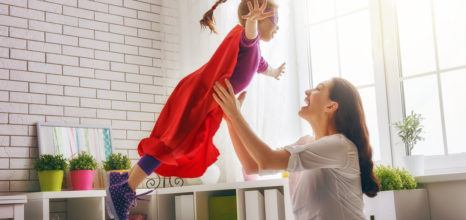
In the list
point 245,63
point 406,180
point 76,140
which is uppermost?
point 245,63

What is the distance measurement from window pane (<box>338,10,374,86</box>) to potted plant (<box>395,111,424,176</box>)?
549mm

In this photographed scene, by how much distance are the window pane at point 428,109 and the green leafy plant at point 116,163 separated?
1801 mm

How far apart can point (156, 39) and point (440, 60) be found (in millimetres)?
2140

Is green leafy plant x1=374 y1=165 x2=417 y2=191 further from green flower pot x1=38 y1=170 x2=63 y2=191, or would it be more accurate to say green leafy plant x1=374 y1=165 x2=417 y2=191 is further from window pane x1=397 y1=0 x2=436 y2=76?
green flower pot x1=38 y1=170 x2=63 y2=191

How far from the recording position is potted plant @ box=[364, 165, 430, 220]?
281cm

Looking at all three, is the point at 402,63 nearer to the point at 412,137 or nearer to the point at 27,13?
the point at 412,137

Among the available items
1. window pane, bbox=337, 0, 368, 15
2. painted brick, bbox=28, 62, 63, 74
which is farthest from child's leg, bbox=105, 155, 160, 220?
window pane, bbox=337, 0, 368, 15

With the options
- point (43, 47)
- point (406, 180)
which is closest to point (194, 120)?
point (406, 180)

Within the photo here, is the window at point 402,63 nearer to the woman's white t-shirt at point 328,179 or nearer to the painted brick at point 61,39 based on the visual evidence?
the woman's white t-shirt at point 328,179

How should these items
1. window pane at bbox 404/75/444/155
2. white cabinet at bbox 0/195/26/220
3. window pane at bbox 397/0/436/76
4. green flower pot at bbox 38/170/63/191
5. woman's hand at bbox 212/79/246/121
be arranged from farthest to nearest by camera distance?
green flower pot at bbox 38/170/63/191
window pane at bbox 397/0/436/76
window pane at bbox 404/75/444/155
white cabinet at bbox 0/195/26/220
woman's hand at bbox 212/79/246/121

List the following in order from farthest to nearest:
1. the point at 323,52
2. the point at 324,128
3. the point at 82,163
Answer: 1. the point at 323,52
2. the point at 82,163
3. the point at 324,128

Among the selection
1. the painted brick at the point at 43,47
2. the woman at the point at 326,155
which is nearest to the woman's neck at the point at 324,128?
the woman at the point at 326,155

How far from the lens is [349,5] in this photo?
399cm

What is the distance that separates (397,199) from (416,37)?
1.15 m
